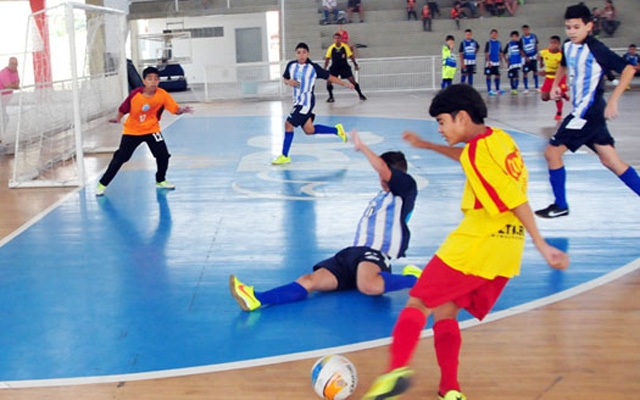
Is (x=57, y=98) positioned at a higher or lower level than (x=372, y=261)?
higher

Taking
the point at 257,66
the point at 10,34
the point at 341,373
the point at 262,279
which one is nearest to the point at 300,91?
the point at 262,279

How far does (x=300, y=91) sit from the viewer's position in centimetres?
1108

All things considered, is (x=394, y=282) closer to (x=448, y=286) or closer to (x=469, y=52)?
(x=448, y=286)

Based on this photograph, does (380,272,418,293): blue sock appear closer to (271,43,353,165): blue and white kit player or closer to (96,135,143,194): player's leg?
(96,135,143,194): player's leg

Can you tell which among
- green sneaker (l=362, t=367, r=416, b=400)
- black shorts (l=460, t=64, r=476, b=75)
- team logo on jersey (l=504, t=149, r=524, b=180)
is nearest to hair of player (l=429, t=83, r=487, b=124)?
team logo on jersey (l=504, t=149, r=524, b=180)

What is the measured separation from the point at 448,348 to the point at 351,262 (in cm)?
177

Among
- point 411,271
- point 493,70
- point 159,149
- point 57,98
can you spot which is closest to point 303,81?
point 159,149

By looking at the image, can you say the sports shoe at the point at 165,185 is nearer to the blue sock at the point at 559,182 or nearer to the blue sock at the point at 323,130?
the blue sock at the point at 323,130

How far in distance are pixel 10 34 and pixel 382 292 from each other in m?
32.1

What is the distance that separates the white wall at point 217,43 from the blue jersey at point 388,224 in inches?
1291

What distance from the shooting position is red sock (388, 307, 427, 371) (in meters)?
3.28

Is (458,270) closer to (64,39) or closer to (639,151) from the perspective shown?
(639,151)

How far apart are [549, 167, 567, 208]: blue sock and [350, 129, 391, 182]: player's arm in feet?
9.25

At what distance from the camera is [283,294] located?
5.13 metres
